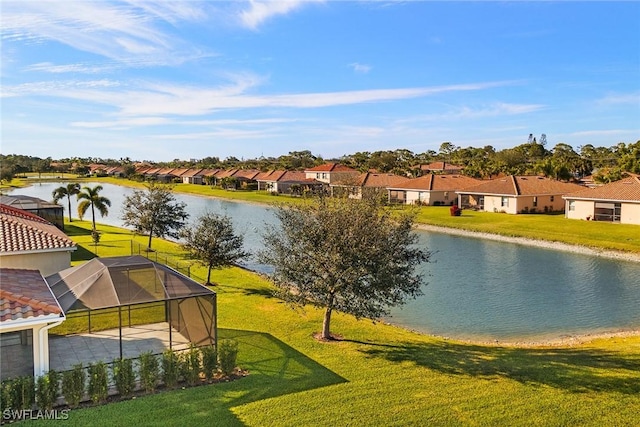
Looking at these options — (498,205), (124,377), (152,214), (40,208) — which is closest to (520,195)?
(498,205)

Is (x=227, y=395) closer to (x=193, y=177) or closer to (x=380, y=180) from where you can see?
(x=380, y=180)

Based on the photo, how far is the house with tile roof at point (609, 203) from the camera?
46250mm

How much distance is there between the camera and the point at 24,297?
11.8 meters

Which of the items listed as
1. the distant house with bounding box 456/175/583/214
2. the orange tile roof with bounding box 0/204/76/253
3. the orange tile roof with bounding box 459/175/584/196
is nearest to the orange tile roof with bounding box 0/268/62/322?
the orange tile roof with bounding box 0/204/76/253

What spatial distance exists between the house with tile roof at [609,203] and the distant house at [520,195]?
5.45 metres

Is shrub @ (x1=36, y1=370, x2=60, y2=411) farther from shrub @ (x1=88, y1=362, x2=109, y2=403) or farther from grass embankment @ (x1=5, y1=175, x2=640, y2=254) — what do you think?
grass embankment @ (x1=5, y1=175, x2=640, y2=254)

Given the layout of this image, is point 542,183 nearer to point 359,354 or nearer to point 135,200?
point 135,200

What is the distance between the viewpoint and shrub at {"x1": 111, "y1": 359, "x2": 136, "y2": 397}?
38.2 ft

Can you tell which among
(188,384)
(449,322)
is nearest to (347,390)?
(188,384)

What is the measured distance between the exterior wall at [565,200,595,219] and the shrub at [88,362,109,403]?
49562 millimetres

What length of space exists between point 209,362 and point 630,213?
4595 centimetres

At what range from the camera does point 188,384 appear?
12398 millimetres

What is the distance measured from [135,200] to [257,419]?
1107 inches

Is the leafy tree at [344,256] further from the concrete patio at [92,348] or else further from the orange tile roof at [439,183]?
the orange tile roof at [439,183]
